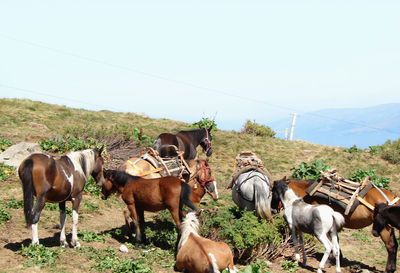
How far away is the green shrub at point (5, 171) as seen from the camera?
14.0 m

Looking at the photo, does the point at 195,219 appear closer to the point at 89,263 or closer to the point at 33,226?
the point at 89,263

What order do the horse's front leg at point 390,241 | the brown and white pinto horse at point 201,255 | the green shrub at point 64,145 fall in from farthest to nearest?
the green shrub at point 64,145 < the horse's front leg at point 390,241 < the brown and white pinto horse at point 201,255

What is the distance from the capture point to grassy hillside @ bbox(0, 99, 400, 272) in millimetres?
A: 12670

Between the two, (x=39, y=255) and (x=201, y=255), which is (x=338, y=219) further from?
(x=39, y=255)

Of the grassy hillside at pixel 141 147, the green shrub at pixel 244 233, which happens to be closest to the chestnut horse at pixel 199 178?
the green shrub at pixel 244 233

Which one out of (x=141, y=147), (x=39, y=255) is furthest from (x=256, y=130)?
(x=39, y=255)

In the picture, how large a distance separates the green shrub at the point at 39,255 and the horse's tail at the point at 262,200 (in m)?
4.67

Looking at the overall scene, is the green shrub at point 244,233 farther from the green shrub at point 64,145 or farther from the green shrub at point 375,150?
the green shrub at point 375,150

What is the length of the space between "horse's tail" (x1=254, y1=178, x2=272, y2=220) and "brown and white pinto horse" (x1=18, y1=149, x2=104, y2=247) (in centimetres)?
401

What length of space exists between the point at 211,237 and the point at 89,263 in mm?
2775

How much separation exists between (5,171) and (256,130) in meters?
18.8

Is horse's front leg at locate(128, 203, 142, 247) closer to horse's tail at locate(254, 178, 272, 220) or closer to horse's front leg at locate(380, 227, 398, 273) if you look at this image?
horse's tail at locate(254, 178, 272, 220)

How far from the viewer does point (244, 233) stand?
8.93 meters

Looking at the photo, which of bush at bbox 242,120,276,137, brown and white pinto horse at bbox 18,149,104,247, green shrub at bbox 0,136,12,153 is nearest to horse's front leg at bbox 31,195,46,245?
brown and white pinto horse at bbox 18,149,104,247
